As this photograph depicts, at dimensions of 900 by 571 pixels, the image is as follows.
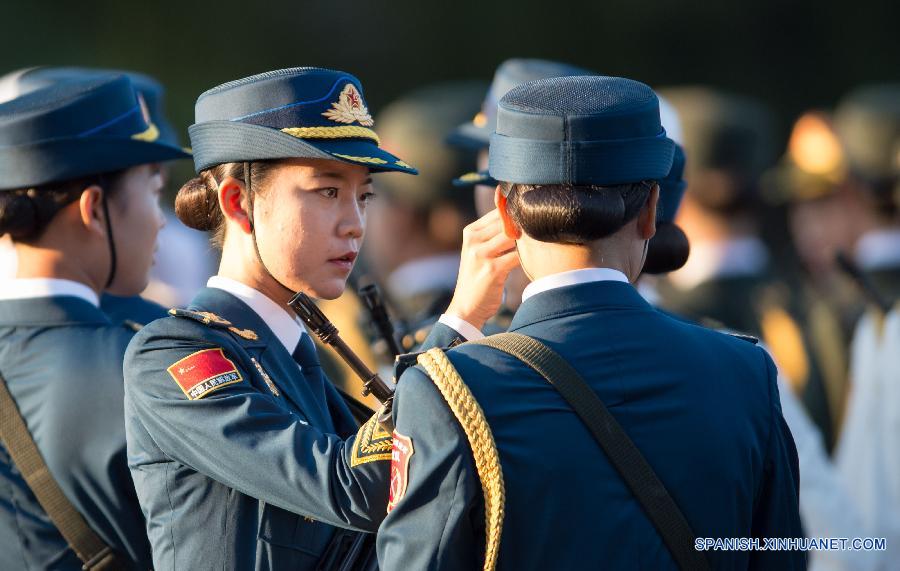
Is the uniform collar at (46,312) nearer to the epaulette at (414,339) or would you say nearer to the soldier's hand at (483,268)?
the epaulette at (414,339)

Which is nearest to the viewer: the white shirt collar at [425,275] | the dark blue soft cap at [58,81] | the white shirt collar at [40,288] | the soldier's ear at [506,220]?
the soldier's ear at [506,220]

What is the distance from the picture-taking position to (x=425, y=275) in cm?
711

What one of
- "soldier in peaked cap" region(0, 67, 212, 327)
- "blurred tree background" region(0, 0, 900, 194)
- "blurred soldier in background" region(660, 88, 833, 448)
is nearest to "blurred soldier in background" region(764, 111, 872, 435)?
"blurred soldier in background" region(660, 88, 833, 448)

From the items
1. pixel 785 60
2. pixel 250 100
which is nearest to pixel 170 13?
pixel 785 60

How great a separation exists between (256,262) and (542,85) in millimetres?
805

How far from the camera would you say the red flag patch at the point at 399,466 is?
8.92 feet

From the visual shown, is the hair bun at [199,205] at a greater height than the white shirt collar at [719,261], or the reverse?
the hair bun at [199,205]

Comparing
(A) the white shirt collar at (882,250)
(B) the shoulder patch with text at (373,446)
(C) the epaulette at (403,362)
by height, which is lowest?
(A) the white shirt collar at (882,250)

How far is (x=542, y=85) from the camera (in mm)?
2902

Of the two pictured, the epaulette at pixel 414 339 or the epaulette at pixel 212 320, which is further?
the epaulette at pixel 414 339

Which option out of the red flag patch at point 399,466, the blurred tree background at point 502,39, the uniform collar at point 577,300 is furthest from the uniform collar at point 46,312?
the blurred tree background at point 502,39

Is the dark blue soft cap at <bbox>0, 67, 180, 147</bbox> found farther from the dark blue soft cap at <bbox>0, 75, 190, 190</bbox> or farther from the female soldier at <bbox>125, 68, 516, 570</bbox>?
the female soldier at <bbox>125, 68, 516, 570</bbox>

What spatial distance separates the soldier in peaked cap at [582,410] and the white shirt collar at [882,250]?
12.8 feet

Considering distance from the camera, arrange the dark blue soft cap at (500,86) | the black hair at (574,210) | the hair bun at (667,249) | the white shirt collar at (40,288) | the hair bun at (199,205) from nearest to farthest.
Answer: the black hair at (574,210), the hair bun at (199,205), the hair bun at (667,249), the white shirt collar at (40,288), the dark blue soft cap at (500,86)
